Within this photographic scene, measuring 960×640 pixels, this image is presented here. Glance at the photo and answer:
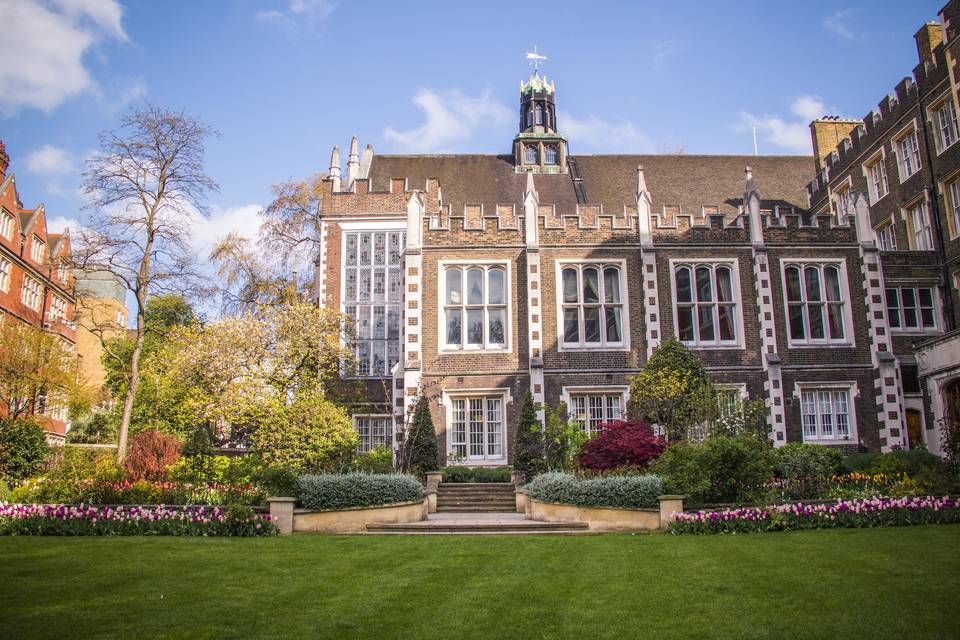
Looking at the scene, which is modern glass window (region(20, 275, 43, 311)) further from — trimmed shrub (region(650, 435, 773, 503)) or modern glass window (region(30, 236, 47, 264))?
trimmed shrub (region(650, 435, 773, 503))

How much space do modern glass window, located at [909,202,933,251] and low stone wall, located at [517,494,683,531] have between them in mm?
21118

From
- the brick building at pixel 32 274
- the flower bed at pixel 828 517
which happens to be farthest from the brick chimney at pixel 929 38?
the brick building at pixel 32 274

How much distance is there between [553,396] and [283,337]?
9.43 metres

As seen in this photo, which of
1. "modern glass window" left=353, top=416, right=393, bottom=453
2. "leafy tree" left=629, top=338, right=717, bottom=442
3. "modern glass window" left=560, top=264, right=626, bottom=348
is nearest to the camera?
"leafy tree" left=629, top=338, right=717, bottom=442

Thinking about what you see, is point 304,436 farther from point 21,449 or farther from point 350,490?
point 21,449

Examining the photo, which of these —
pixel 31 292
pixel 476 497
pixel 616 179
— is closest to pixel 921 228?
pixel 616 179

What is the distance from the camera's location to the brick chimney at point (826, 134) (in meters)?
36.8

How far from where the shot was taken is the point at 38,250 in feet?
136

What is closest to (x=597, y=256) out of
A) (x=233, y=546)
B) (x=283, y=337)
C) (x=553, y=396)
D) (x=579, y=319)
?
(x=579, y=319)

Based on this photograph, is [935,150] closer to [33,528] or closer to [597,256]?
[597,256]

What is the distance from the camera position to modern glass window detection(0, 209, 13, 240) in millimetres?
36759

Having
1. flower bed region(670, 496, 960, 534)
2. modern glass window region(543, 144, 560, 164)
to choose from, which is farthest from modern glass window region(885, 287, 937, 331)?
flower bed region(670, 496, 960, 534)

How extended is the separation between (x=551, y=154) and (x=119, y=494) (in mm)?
26231

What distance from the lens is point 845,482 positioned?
1831 centimetres
